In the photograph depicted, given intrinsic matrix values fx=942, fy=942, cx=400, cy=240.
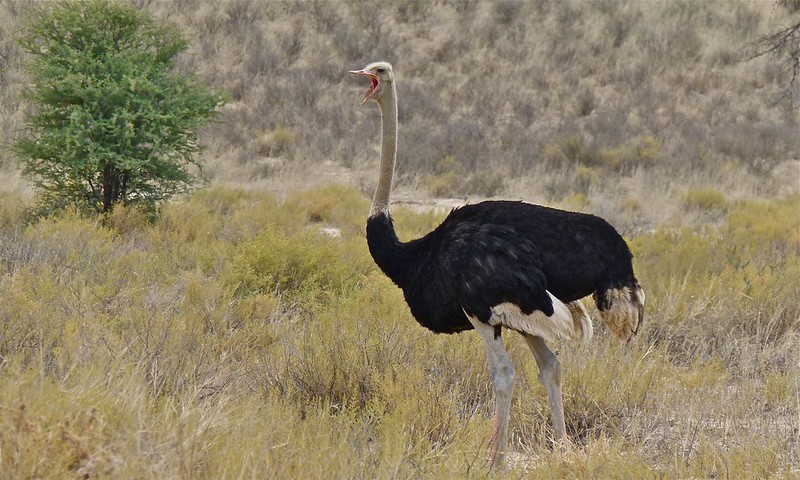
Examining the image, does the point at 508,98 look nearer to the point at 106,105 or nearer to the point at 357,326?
the point at 106,105

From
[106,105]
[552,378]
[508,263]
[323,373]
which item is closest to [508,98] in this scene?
[106,105]

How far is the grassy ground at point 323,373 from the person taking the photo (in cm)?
295

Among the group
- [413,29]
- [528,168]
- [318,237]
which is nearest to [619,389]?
[318,237]

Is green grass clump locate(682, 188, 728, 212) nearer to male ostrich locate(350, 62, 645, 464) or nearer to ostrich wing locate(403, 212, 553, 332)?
male ostrich locate(350, 62, 645, 464)

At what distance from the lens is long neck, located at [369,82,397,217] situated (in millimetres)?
4402

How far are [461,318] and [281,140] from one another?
12.6 meters

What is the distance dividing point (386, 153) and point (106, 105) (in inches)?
206

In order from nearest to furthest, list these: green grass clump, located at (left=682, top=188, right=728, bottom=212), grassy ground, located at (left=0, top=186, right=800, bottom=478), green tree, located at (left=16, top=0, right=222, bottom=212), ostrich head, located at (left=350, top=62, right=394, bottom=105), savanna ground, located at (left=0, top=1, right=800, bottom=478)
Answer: grassy ground, located at (left=0, top=186, right=800, bottom=478)
savanna ground, located at (left=0, top=1, right=800, bottom=478)
ostrich head, located at (left=350, top=62, right=394, bottom=105)
green tree, located at (left=16, top=0, right=222, bottom=212)
green grass clump, located at (left=682, top=188, right=728, bottom=212)

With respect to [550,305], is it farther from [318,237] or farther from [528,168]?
[528,168]

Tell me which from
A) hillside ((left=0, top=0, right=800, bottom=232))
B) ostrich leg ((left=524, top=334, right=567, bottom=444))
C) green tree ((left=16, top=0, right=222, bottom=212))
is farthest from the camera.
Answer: hillside ((left=0, top=0, right=800, bottom=232))

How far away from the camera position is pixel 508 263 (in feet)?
12.3

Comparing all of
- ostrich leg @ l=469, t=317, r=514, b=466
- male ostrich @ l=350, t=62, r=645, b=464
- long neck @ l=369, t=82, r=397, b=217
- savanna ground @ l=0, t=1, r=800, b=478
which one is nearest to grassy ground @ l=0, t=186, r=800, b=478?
savanna ground @ l=0, t=1, r=800, b=478

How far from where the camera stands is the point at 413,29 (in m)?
25.8

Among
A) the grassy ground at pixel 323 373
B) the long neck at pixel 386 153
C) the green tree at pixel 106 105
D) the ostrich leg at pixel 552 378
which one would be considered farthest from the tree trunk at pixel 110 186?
the ostrich leg at pixel 552 378
